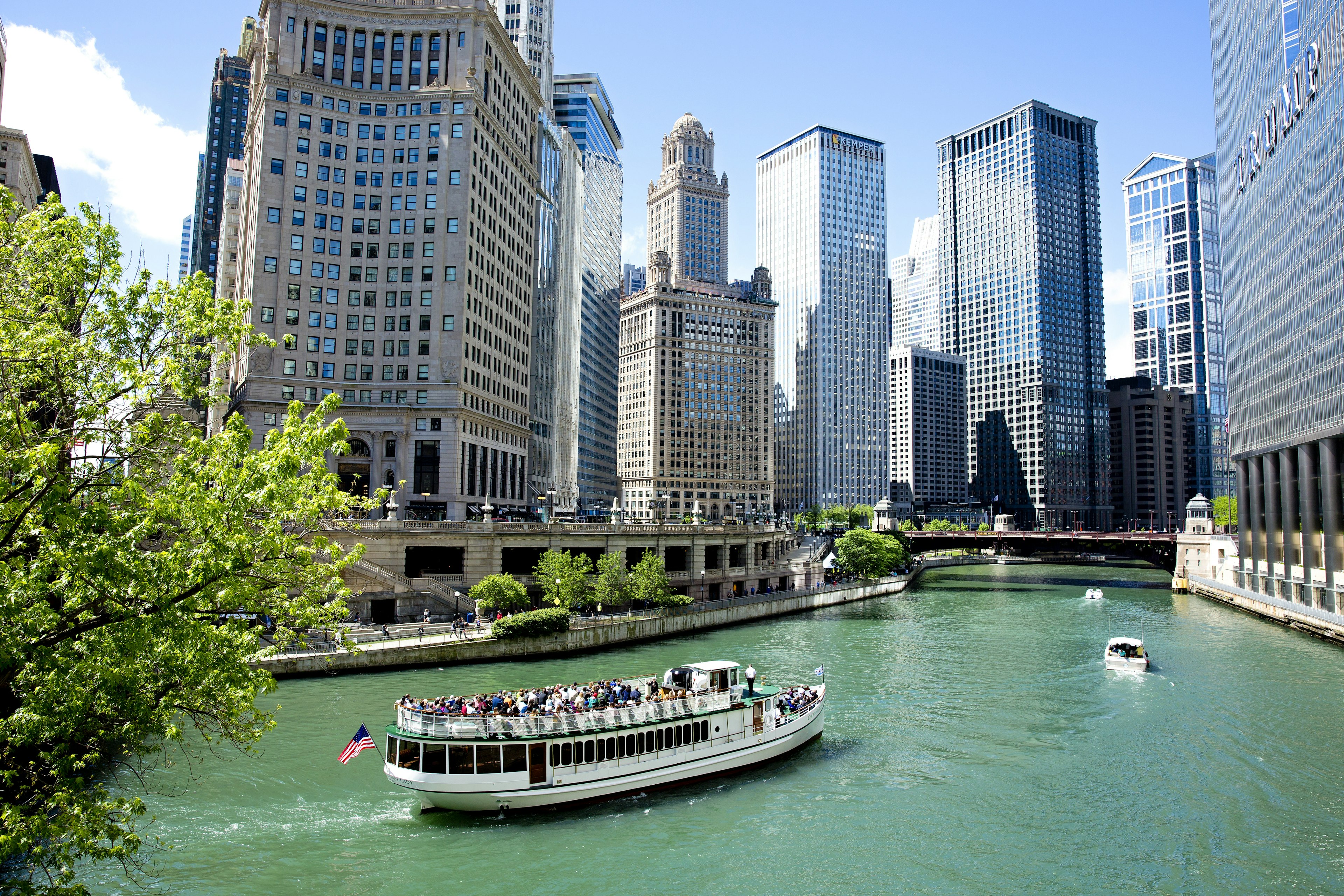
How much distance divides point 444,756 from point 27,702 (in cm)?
2217

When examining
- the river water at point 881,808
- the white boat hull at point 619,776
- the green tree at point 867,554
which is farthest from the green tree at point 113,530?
the green tree at point 867,554

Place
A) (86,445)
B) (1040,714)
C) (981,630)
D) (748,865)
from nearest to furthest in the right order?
1. (86,445)
2. (748,865)
3. (1040,714)
4. (981,630)

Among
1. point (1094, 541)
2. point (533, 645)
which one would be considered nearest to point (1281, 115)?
point (1094, 541)

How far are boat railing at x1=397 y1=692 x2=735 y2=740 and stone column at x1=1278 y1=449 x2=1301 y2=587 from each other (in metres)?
93.0

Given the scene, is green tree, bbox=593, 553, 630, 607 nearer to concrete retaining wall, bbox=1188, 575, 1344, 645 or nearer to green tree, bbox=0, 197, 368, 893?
green tree, bbox=0, 197, 368, 893

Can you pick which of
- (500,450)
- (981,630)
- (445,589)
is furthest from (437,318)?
(981,630)

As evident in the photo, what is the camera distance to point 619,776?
39.2m

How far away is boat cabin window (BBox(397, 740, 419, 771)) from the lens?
1423 inches

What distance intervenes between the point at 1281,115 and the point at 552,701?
117 meters

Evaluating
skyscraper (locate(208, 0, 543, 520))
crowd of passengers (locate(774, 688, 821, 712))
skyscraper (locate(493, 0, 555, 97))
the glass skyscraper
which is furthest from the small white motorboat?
skyscraper (locate(493, 0, 555, 97))

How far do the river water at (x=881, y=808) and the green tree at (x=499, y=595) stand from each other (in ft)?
33.3

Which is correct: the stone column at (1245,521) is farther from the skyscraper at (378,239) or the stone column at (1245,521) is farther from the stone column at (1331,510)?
the skyscraper at (378,239)

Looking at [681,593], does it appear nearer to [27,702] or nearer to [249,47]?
[27,702]

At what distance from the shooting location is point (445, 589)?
3039 inches
